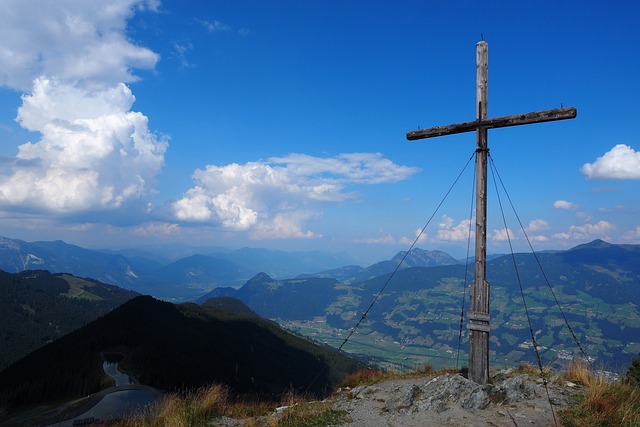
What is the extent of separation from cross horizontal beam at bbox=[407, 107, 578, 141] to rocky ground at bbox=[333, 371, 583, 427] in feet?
23.5

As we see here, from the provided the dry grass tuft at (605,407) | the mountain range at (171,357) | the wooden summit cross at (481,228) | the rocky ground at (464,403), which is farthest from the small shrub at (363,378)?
the mountain range at (171,357)

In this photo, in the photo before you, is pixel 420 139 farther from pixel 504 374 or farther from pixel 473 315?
pixel 504 374

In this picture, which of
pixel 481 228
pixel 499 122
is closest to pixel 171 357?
pixel 481 228

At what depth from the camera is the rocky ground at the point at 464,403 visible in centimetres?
888

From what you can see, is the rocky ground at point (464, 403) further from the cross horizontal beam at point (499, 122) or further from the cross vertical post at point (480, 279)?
the cross horizontal beam at point (499, 122)

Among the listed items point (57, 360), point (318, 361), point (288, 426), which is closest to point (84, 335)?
point (57, 360)

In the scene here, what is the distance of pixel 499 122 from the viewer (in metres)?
11.1

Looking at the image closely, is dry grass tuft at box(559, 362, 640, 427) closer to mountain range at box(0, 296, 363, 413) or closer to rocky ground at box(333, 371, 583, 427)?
rocky ground at box(333, 371, 583, 427)

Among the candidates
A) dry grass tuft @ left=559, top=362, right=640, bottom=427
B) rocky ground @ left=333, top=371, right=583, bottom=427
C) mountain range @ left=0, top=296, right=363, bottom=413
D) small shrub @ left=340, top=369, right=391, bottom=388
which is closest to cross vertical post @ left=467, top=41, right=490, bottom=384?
rocky ground @ left=333, top=371, right=583, bottom=427

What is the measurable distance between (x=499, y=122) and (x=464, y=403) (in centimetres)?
790

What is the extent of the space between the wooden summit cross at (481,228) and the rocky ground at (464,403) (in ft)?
2.53

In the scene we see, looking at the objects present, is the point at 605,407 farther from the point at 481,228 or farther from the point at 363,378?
the point at 363,378

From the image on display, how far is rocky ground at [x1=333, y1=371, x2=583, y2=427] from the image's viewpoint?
29.1ft

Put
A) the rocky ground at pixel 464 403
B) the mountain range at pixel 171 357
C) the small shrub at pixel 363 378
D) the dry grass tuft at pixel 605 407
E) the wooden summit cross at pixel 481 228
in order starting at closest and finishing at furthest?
the dry grass tuft at pixel 605 407, the rocky ground at pixel 464 403, the wooden summit cross at pixel 481 228, the small shrub at pixel 363 378, the mountain range at pixel 171 357
